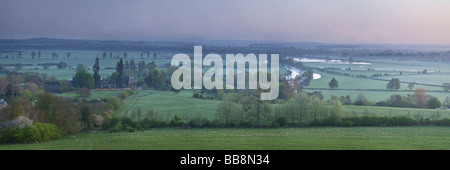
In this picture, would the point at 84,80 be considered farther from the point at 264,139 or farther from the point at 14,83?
the point at 264,139

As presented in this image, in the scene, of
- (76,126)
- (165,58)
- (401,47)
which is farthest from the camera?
(165,58)

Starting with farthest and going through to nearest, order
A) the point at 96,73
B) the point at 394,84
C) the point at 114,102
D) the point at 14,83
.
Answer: the point at 96,73 < the point at 394,84 < the point at 14,83 < the point at 114,102

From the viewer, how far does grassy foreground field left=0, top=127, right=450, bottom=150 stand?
1370 cm

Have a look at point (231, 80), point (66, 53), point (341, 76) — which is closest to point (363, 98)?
point (341, 76)

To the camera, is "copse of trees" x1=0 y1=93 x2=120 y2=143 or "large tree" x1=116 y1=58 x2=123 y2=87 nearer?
"copse of trees" x1=0 y1=93 x2=120 y2=143

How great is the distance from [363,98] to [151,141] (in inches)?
745

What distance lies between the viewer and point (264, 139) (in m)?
15.4

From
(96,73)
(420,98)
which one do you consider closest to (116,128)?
(96,73)

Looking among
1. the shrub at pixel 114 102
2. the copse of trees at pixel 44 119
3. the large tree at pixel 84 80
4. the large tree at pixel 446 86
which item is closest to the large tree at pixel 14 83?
the large tree at pixel 84 80

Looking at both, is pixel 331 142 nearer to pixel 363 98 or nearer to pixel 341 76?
pixel 363 98

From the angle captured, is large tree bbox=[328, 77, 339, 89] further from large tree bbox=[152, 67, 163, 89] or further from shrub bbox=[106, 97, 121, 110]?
shrub bbox=[106, 97, 121, 110]

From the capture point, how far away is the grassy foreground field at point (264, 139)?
13.7m

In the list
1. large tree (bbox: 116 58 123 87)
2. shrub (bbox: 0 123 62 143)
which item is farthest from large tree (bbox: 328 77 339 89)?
shrub (bbox: 0 123 62 143)

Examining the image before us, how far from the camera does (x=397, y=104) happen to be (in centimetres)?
2611
